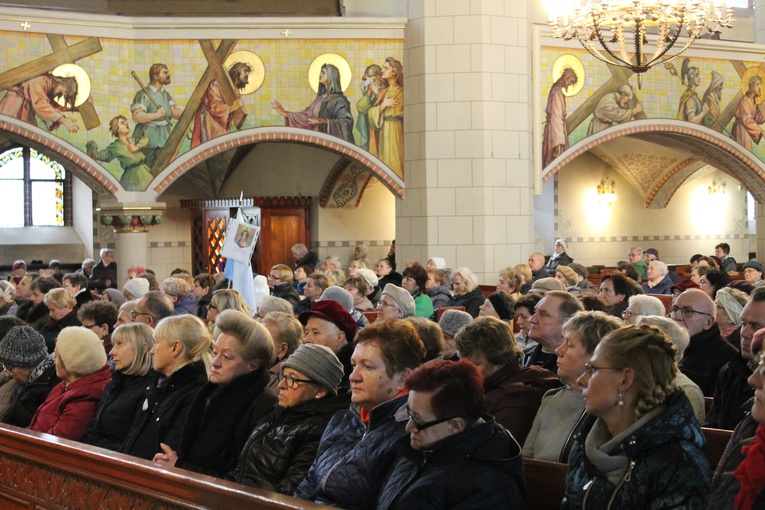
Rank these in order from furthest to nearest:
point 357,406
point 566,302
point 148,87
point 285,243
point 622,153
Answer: point 622,153
point 285,243
point 148,87
point 566,302
point 357,406

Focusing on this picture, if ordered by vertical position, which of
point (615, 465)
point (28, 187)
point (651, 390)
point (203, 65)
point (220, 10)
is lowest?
point (615, 465)

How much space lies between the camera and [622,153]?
19000 mm

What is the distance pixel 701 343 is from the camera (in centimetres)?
546

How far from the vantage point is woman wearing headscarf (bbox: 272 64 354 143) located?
13.4 m

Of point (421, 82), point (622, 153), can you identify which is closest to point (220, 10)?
point (421, 82)

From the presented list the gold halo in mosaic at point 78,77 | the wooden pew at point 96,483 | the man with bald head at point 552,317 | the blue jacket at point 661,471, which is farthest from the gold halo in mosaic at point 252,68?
Result: the blue jacket at point 661,471

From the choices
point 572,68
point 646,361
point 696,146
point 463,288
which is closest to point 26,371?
point 646,361

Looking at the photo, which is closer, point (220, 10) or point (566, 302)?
point (566, 302)

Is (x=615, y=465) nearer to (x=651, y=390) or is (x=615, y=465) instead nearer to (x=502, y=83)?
(x=651, y=390)

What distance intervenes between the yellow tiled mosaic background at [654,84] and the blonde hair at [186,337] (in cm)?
996

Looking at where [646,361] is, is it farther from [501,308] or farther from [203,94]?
[203,94]

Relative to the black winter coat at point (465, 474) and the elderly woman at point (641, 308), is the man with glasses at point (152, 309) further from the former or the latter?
the black winter coat at point (465, 474)

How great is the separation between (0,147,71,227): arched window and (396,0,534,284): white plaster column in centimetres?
750

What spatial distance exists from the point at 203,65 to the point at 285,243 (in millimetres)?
4512
